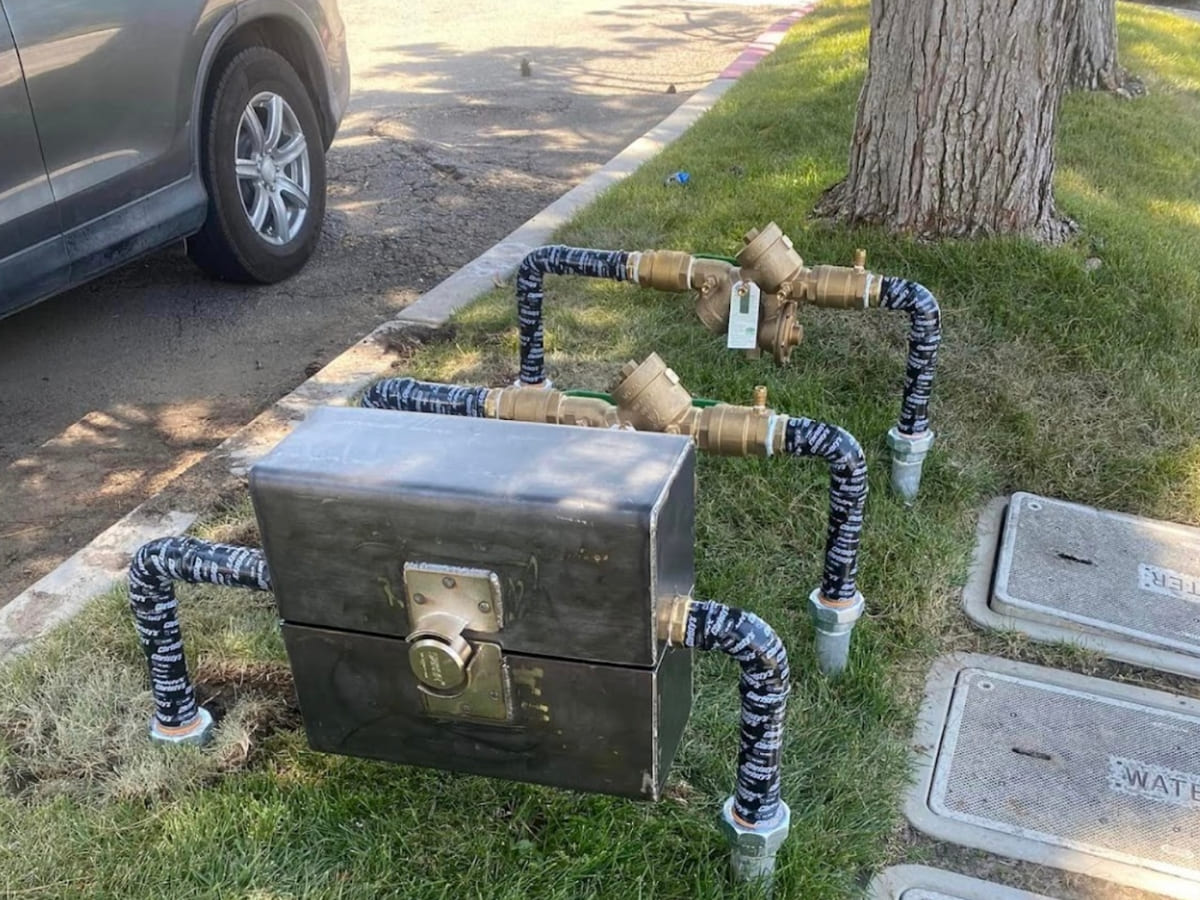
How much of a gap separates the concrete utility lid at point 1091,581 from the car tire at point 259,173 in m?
2.94

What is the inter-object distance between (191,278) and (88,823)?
325 centimetres

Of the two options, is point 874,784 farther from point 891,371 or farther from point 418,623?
point 891,371

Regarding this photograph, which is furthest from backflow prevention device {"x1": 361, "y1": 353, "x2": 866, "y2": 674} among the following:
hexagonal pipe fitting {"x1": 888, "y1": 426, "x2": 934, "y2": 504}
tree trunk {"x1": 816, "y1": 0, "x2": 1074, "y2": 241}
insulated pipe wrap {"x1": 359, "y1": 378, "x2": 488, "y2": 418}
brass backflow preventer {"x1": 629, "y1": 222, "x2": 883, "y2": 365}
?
tree trunk {"x1": 816, "y1": 0, "x2": 1074, "y2": 241}

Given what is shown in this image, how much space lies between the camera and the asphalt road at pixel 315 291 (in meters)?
3.44

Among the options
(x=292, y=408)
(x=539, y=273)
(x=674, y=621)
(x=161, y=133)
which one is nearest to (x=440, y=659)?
(x=674, y=621)

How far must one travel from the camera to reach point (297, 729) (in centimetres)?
222

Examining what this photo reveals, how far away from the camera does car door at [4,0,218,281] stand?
329 cm

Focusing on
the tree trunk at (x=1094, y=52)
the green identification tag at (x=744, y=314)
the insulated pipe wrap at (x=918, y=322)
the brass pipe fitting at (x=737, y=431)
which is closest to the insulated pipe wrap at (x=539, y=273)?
the green identification tag at (x=744, y=314)

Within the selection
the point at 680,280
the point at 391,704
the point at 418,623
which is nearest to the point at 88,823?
the point at 391,704

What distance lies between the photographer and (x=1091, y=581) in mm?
2754

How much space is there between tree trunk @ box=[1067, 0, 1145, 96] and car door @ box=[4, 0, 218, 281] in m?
4.66

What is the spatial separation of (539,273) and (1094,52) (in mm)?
4729

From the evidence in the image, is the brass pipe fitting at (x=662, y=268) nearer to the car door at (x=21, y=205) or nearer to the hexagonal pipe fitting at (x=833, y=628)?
the hexagonal pipe fitting at (x=833, y=628)

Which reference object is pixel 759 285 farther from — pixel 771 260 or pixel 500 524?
pixel 500 524
